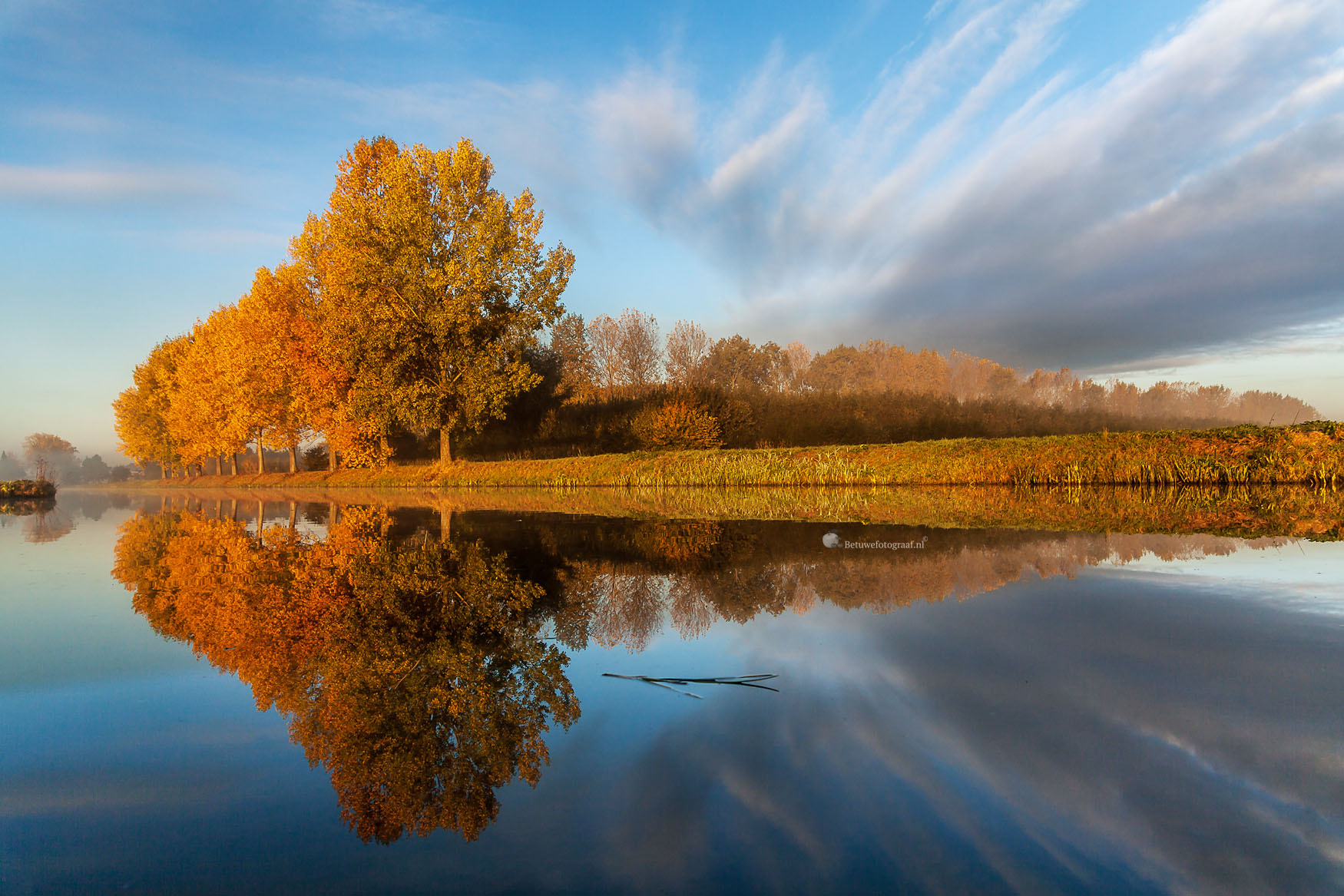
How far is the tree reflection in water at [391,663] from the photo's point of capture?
189 centimetres

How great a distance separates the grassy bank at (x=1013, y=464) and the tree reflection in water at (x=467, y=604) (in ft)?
29.1

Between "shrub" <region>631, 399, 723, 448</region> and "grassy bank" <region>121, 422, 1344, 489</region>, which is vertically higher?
"shrub" <region>631, 399, 723, 448</region>

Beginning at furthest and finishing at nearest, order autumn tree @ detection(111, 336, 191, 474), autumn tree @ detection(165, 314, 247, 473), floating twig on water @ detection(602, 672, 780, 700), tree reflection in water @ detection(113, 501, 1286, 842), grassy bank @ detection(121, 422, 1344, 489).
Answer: autumn tree @ detection(111, 336, 191, 474) < autumn tree @ detection(165, 314, 247, 473) < grassy bank @ detection(121, 422, 1344, 489) < floating twig on water @ detection(602, 672, 780, 700) < tree reflection in water @ detection(113, 501, 1286, 842)

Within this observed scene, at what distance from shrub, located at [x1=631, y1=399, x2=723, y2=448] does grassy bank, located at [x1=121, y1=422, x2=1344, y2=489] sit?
3.37m

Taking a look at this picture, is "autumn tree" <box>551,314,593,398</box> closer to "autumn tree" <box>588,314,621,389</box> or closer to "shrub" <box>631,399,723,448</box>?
"autumn tree" <box>588,314,621,389</box>

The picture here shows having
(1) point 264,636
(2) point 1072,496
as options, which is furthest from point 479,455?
(1) point 264,636

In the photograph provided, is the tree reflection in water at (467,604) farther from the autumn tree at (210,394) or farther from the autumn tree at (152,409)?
the autumn tree at (152,409)

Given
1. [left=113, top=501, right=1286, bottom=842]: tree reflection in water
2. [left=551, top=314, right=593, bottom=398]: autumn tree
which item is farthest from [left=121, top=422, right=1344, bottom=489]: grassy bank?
[left=551, top=314, right=593, bottom=398]: autumn tree

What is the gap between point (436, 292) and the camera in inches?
910

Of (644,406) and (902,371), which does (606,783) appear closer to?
(644,406)

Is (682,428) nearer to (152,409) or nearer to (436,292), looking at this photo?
(436,292)

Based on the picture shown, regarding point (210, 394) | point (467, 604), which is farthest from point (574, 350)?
point (467, 604)

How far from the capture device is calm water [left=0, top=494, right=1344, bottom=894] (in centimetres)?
148

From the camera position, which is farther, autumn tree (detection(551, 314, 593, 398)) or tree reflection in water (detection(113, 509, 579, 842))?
autumn tree (detection(551, 314, 593, 398))
